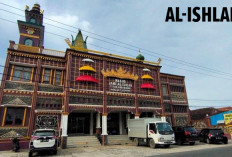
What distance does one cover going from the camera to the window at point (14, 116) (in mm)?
17516

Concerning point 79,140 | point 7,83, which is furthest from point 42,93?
point 79,140

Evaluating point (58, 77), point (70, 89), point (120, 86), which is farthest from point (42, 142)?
point (120, 86)

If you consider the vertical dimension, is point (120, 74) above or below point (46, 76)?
above

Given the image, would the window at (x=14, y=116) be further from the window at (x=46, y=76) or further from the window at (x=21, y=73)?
the window at (x=46, y=76)

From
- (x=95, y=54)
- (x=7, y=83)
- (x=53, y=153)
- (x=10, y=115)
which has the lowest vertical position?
(x=53, y=153)

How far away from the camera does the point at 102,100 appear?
21234mm

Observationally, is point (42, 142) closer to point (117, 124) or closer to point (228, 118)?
point (117, 124)

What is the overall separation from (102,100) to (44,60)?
9693 millimetres

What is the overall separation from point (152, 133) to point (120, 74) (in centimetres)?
1068

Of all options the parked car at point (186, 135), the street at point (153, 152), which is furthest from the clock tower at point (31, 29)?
the parked car at point (186, 135)

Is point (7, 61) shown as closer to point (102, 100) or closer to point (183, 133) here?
point (102, 100)

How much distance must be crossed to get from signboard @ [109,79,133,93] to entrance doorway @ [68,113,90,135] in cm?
616

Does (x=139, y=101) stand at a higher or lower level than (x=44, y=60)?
lower

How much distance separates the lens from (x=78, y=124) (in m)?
23.1
